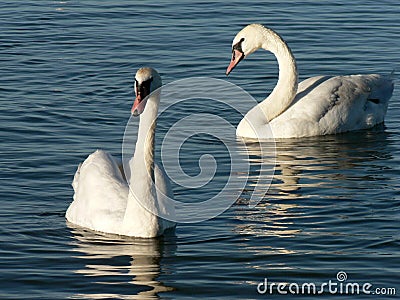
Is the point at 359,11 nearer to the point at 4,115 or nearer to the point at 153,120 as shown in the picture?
the point at 4,115

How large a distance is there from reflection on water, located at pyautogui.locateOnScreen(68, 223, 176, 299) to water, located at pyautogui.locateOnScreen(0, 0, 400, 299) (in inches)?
0.7

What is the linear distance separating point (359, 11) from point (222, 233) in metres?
11.5

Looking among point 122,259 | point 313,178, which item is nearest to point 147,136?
point 122,259

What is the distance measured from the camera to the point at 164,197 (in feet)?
33.2

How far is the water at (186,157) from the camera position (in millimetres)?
9328

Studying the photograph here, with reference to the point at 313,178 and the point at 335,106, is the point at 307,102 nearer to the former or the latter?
the point at 335,106

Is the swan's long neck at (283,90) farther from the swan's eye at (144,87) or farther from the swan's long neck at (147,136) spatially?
the swan's eye at (144,87)

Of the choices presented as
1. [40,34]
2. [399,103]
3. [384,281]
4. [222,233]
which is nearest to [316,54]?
[399,103]

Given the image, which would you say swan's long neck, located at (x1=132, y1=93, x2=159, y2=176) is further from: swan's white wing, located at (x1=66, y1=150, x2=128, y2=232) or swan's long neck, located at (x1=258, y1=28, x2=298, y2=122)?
swan's long neck, located at (x1=258, y1=28, x2=298, y2=122)

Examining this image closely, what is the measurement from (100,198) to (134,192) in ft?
1.59

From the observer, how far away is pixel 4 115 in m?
14.4

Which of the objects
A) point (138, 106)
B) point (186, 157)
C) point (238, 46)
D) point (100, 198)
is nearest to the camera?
point (138, 106)

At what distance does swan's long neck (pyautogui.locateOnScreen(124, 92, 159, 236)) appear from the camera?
9.91 metres

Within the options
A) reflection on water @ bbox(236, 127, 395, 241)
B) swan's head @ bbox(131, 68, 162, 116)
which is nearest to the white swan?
reflection on water @ bbox(236, 127, 395, 241)
